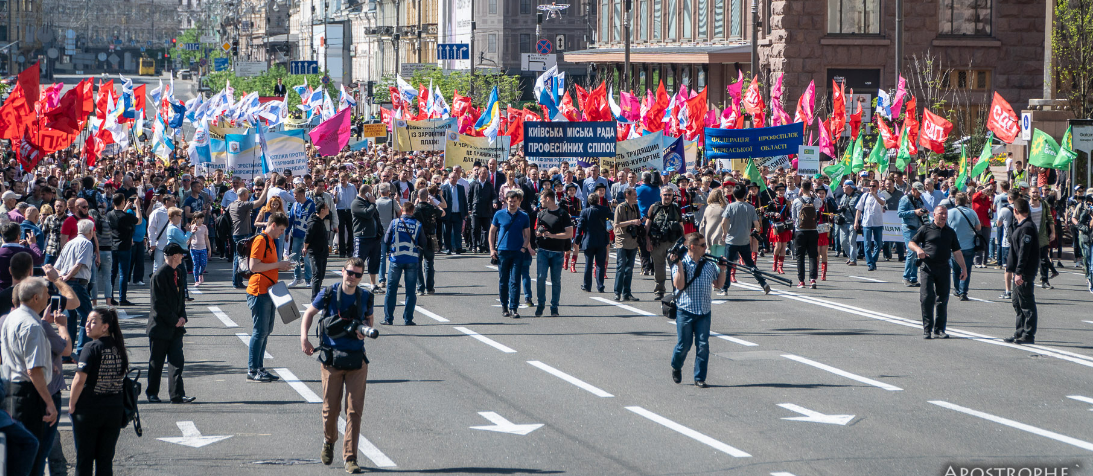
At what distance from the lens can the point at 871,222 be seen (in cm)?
2286

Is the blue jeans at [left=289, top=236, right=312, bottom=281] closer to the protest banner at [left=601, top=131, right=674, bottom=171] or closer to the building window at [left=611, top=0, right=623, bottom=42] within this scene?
the protest banner at [left=601, top=131, right=674, bottom=171]

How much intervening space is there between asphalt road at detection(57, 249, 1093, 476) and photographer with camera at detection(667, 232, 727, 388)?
25 centimetres

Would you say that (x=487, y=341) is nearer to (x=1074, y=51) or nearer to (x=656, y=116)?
(x=656, y=116)

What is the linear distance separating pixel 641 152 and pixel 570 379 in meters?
14.3

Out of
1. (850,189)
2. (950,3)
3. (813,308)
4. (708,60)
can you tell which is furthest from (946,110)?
(813,308)

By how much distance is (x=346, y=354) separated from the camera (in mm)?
9703

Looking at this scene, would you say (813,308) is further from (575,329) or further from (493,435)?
(493,435)

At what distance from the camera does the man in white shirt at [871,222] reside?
22.8 metres

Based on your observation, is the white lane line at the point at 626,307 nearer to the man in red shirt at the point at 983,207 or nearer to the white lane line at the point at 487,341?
the white lane line at the point at 487,341

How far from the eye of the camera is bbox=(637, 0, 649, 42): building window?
65.2 m

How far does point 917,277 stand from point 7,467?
16080mm

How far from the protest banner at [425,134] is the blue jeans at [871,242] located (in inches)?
469

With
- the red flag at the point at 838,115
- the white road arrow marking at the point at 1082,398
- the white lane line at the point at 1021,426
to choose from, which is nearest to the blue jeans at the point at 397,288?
the white lane line at the point at 1021,426

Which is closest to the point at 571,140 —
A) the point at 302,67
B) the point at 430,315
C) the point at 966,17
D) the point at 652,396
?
the point at 430,315
